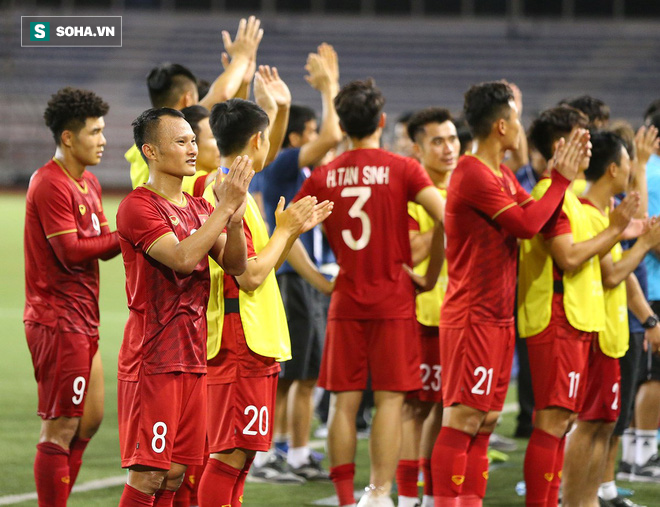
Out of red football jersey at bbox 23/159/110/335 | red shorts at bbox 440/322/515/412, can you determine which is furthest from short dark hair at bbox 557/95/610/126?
red football jersey at bbox 23/159/110/335

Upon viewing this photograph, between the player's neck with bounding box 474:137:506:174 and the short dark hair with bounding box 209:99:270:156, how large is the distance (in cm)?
120

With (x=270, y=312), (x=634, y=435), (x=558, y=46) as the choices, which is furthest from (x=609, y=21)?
(x=270, y=312)

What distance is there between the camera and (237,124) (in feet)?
13.8

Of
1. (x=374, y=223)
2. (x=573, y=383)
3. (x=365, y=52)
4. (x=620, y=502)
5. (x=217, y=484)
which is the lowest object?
(x=620, y=502)

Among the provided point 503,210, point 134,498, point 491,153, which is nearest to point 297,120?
point 491,153

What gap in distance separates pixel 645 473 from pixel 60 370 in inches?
143

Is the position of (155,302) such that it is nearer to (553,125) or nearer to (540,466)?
(540,466)

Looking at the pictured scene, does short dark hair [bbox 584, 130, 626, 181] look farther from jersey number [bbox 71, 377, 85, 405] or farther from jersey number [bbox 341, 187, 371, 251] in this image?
jersey number [bbox 71, 377, 85, 405]

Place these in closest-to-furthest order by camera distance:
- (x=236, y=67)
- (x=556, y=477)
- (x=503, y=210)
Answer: (x=503, y=210), (x=556, y=477), (x=236, y=67)

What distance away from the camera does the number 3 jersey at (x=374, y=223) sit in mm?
5184

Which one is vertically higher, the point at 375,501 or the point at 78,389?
the point at 78,389

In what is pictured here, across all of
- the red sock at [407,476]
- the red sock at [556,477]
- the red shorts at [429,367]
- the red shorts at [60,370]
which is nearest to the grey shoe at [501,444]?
the red shorts at [429,367]

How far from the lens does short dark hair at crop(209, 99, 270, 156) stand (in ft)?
13.7

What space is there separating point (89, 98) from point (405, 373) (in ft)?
6.99
